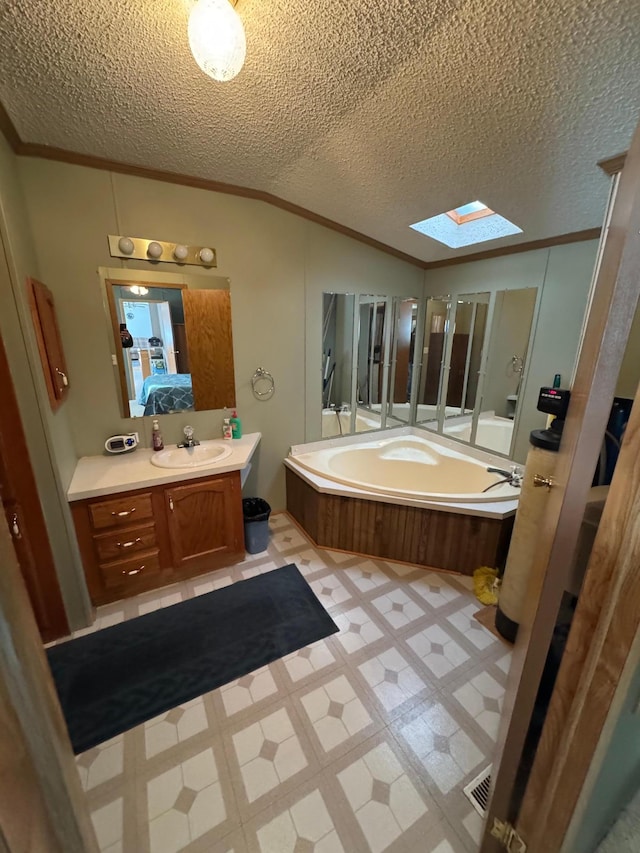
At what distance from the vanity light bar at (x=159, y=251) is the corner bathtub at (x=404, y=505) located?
162 cm

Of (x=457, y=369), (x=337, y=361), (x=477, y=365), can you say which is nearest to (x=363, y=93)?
(x=337, y=361)

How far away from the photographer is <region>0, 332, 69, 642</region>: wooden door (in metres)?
1.45

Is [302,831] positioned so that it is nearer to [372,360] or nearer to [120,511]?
[120,511]

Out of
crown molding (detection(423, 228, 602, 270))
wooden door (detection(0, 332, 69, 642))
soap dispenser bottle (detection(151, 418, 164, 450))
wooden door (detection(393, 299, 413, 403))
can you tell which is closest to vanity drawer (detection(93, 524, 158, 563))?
wooden door (detection(0, 332, 69, 642))

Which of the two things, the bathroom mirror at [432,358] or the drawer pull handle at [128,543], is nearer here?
the drawer pull handle at [128,543]

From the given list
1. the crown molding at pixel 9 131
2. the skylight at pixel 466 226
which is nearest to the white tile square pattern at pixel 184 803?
the crown molding at pixel 9 131

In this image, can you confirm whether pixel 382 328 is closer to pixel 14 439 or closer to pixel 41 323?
pixel 41 323

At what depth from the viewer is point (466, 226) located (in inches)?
103

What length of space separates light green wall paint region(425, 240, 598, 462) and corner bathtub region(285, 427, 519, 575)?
2.03 ft

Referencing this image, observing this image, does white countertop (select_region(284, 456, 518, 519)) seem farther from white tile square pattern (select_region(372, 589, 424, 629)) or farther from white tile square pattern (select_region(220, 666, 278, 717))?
white tile square pattern (select_region(220, 666, 278, 717))

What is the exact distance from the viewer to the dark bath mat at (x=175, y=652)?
1.49 m

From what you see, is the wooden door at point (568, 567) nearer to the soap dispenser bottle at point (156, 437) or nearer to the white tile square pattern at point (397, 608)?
the white tile square pattern at point (397, 608)

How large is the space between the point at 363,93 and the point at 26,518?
241 centimetres

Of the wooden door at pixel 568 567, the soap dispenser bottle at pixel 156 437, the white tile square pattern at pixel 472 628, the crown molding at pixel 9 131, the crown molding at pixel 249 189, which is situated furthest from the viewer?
the soap dispenser bottle at pixel 156 437
